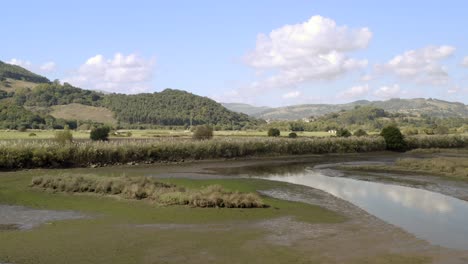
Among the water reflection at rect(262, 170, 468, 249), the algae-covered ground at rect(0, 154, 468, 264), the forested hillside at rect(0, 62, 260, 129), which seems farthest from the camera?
the forested hillside at rect(0, 62, 260, 129)

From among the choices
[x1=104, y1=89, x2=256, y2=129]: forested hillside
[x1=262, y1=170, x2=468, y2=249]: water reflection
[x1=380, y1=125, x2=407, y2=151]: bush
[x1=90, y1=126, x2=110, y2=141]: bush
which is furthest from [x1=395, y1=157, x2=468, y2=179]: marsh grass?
[x1=104, y1=89, x2=256, y2=129]: forested hillside

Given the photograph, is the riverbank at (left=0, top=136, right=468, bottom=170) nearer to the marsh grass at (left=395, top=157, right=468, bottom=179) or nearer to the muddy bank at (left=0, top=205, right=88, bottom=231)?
the muddy bank at (left=0, top=205, right=88, bottom=231)

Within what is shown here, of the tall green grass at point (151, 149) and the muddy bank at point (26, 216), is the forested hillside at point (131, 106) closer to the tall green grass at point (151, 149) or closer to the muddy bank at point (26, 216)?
the tall green grass at point (151, 149)

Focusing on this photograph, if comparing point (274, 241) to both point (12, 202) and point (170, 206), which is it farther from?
point (12, 202)

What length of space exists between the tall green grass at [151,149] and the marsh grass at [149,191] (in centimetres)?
1107

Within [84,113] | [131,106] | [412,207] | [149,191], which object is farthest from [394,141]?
[131,106]

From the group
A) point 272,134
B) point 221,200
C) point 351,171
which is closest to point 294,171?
point 351,171

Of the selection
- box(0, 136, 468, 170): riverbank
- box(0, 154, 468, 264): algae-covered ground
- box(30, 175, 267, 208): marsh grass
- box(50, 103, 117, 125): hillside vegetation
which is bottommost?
box(0, 154, 468, 264): algae-covered ground

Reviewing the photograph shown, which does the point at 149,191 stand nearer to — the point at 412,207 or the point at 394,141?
the point at 412,207

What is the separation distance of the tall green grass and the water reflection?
16.6 meters

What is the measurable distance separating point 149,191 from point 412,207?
11709 millimetres

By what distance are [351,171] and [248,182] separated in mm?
13491

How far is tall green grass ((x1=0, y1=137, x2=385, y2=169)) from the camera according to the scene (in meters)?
36.4

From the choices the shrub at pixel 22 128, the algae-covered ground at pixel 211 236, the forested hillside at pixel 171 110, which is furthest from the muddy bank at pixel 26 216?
the forested hillside at pixel 171 110
